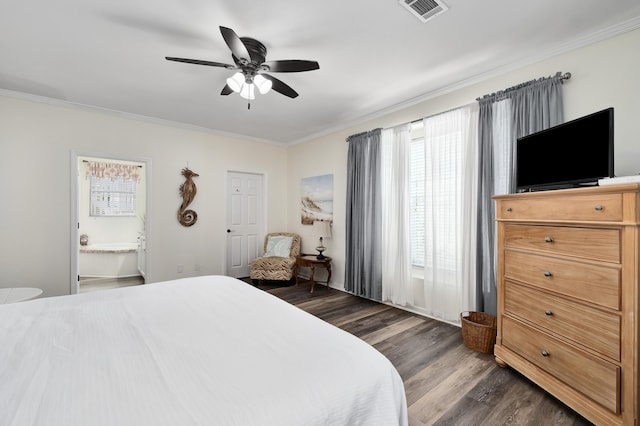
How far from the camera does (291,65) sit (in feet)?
7.02

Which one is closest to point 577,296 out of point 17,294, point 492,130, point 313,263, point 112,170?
point 492,130

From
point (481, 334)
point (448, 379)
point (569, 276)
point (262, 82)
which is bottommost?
point (448, 379)

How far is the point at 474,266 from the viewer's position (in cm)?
278

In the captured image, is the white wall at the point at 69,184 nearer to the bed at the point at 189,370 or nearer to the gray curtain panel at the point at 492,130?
the bed at the point at 189,370

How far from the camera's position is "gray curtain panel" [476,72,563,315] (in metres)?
2.29

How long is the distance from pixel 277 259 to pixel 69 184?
9.60 feet

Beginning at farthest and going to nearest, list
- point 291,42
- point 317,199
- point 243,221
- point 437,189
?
1. point 243,221
2. point 317,199
3. point 437,189
4. point 291,42

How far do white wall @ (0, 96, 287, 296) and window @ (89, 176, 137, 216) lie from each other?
2.45 metres

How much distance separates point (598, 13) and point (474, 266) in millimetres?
2145

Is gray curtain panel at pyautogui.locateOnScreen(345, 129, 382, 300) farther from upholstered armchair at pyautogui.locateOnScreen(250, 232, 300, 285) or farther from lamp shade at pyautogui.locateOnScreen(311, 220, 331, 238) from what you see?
upholstered armchair at pyautogui.locateOnScreen(250, 232, 300, 285)

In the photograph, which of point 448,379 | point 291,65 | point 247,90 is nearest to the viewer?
point 448,379

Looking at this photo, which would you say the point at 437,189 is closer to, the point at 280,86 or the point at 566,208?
the point at 566,208

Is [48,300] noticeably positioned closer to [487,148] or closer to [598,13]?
[487,148]

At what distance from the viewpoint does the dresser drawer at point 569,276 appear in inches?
58.2
